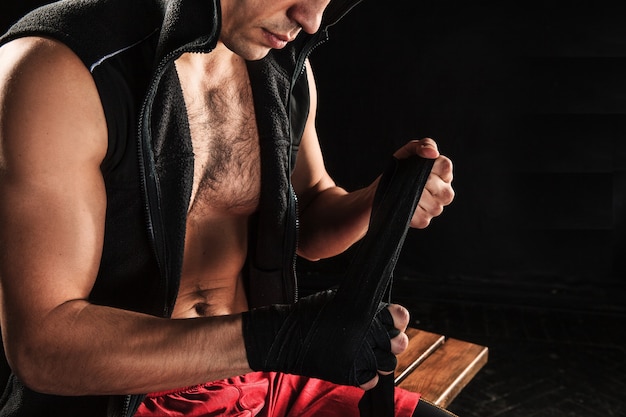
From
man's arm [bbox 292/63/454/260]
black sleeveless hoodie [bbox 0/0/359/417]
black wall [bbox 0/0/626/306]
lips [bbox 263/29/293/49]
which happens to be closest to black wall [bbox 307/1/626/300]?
black wall [bbox 0/0/626/306]

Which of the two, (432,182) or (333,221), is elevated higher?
(432,182)

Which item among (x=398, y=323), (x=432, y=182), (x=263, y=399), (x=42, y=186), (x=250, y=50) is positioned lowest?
(x=263, y=399)

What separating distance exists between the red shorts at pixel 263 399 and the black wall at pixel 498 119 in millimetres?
3474

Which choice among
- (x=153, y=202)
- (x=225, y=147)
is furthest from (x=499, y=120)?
(x=153, y=202)

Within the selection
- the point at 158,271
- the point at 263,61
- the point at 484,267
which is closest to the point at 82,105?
the point at 158,271

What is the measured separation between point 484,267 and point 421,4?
1.89m

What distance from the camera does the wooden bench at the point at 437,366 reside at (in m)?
2.69

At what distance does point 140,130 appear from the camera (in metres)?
1.73

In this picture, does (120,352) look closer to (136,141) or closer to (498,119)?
(136,141)

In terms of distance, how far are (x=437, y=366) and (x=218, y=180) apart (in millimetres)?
1212

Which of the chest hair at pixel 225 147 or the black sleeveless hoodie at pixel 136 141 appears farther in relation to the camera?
the chest hair at pixel 225 147

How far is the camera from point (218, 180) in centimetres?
212

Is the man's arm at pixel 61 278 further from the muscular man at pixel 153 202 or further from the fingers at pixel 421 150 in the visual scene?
the fingers at pixel 421 150

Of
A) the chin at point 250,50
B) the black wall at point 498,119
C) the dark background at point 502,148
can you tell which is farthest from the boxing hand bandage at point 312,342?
the black wall at point 498,119
